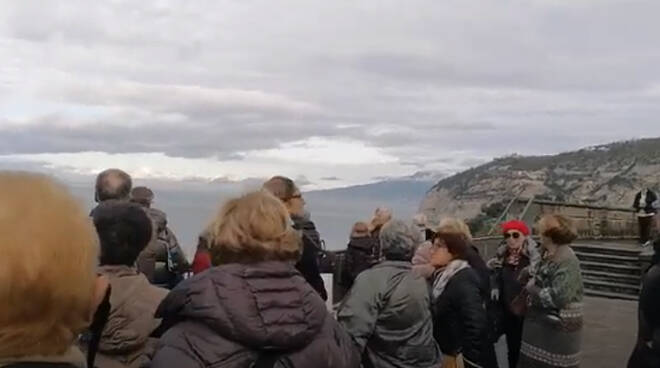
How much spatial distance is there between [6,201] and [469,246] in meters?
4.80

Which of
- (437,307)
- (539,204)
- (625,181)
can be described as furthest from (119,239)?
(625,181)

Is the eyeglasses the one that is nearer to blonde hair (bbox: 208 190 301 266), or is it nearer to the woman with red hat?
the woman with red hat

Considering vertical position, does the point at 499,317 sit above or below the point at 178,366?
below

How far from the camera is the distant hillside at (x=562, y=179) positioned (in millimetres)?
45378

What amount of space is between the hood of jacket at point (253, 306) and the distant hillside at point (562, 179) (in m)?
37.5

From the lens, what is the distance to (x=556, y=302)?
6.75 metres

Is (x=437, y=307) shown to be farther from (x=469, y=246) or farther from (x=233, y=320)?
(x=233, y=320)

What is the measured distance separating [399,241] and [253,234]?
179cm

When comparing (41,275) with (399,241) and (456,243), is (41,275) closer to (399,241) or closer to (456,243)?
(399,241)

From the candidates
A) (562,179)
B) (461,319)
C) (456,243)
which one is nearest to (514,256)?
(456,243)

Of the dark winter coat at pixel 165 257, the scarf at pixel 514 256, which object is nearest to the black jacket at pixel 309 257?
the dark winter coat at pixel 165 257

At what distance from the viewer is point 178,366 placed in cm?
302

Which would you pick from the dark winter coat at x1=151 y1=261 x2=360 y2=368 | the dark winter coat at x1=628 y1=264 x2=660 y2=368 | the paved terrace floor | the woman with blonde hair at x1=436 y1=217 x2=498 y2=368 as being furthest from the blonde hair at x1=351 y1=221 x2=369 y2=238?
the dark winter coat at x1=151 y1=261 x2=360 y2=368

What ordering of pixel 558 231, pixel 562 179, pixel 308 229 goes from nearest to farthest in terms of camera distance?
pixel 308 229 < pixel 558 231 < pixel 562 179
